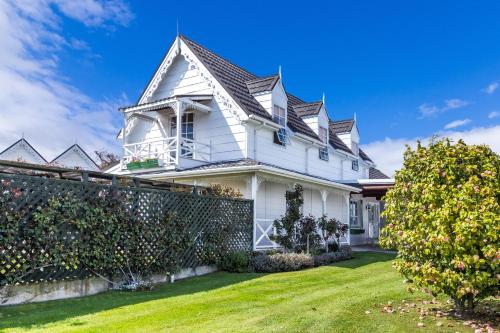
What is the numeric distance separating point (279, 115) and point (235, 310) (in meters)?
13.3

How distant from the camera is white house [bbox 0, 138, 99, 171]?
30714 millimetres

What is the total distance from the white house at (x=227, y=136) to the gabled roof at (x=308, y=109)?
83 mm

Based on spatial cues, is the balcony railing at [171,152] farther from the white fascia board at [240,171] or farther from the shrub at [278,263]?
the shrub at [278,263]

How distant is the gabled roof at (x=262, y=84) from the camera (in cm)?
1919

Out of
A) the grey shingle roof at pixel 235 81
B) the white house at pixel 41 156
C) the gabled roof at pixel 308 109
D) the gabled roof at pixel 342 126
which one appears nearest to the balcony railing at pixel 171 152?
the grey shingle roof at pixel 235 81

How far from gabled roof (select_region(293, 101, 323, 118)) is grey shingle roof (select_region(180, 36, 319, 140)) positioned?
35.5 inches

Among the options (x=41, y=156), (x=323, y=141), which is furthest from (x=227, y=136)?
(x=41, y=156)

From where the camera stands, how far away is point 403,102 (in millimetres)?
21531

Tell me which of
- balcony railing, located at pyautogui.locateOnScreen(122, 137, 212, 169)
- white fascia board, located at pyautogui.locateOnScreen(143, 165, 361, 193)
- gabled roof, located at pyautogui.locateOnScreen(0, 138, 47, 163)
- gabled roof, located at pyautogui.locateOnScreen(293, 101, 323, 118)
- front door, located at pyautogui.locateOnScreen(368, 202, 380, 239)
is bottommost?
front door, located at pyautogui.locateOnScreen(368, 202, 380, 239)

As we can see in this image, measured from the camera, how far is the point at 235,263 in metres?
12.8

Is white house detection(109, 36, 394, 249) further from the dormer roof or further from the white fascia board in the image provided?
the dormer roof

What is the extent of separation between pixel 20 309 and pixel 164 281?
13.0 ft

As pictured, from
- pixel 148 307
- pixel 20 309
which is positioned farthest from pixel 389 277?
pixel 20 309

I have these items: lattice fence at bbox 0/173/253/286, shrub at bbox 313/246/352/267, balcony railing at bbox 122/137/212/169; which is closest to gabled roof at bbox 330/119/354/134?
shrub at bbox 313/246/352/267
